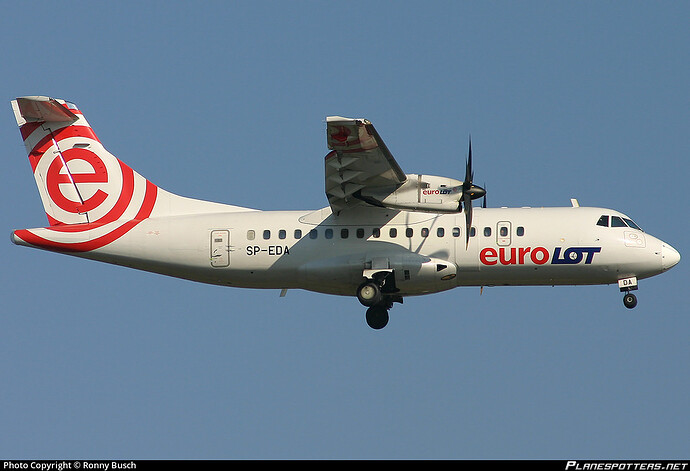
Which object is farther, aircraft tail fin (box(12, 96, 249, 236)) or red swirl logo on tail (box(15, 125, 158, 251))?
aircraft tail fin (box(12, 96, 249, 236))

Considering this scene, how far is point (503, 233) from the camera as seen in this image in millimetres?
26844

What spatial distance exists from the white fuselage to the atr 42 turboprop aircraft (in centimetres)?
3

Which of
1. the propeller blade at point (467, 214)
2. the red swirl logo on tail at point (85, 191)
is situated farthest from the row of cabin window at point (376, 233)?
the red swirl logo on tail at point (85, 191)

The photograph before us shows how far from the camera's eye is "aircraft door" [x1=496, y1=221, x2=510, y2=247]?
26.8 m

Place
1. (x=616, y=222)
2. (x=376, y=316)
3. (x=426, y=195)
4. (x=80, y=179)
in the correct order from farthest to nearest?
(x=80, y=179) < (x=376, y=316) < (x=616, y=222) < (x=426, y=195)

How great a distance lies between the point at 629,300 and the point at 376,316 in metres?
6.52

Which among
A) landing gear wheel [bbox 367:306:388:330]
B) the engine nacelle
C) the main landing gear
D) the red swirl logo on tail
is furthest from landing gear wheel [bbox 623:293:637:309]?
the red swirl logo on tail

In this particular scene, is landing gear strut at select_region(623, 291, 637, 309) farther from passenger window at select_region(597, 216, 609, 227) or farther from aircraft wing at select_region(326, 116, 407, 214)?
aircraft wing at select_region(326, 116, 407, 214)

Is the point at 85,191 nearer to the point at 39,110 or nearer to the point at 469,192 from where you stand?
the point at 39,110

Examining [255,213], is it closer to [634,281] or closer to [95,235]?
[95,235]

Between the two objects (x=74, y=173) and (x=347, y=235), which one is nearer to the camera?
(x=347, y=235)

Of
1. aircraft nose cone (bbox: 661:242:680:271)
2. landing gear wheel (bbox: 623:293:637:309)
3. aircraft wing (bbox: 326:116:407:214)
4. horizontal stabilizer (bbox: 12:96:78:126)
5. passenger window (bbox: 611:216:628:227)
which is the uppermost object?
horizontal stabilizer (bbox: 12:96:78:126)

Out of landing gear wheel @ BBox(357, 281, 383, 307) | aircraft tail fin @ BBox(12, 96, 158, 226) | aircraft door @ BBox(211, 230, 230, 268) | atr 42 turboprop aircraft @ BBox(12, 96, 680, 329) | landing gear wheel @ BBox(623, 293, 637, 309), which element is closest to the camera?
atr 42 turboprop aircraft @ BBox(12, 96, 680, 329)

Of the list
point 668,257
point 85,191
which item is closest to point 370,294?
point 668,257
